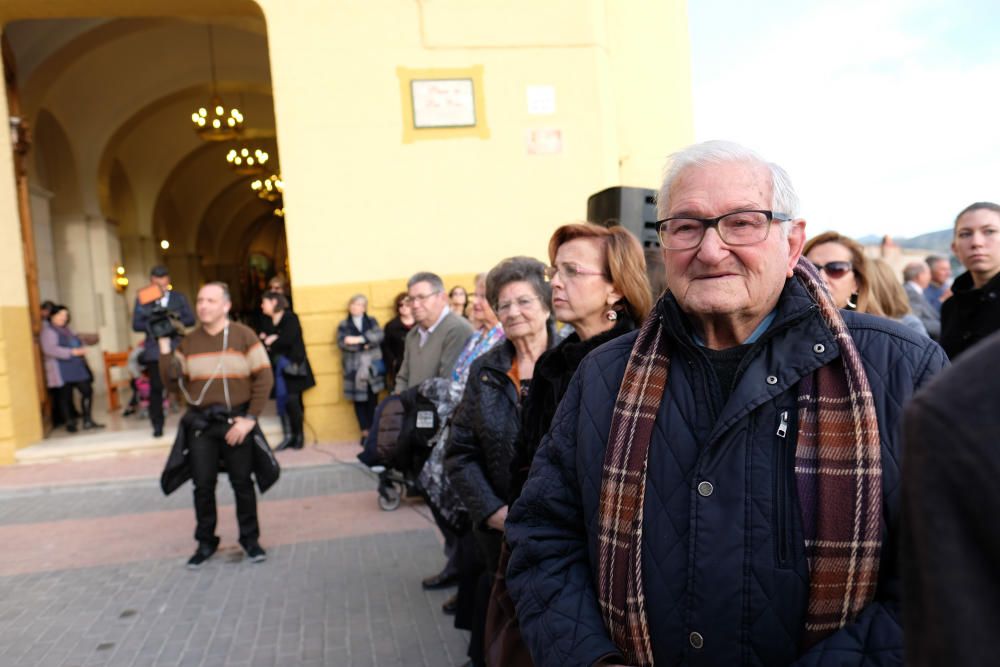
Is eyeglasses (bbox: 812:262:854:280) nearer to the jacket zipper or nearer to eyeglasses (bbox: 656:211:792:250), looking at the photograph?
eyeglasses (bbox: 656:211:792:250)

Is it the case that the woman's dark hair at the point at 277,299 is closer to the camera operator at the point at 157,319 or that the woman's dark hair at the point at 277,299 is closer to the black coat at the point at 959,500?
the camera operator at the point at 157,319

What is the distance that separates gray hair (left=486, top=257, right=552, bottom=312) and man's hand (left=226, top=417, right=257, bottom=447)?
2735mm

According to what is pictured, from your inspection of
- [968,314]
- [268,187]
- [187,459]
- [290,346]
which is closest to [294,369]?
[290,346]

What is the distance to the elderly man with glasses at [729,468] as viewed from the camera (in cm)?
149

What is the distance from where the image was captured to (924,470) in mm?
568

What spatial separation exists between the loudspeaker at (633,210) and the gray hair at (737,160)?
2766 millimetres

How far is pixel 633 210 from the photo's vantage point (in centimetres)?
466

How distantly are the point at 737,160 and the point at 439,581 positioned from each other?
12.8 ft

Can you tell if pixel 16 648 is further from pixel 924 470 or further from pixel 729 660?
pixel 924 470

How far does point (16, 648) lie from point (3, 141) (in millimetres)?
6910

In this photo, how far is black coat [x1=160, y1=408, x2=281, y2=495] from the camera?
531cm

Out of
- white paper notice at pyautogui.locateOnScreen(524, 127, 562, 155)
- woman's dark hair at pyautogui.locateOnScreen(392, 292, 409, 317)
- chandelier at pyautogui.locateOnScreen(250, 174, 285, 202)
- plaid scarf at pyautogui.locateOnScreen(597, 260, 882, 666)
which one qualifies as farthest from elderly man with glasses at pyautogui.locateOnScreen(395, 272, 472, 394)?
chandelier at pyautogui.locateOnScreen(250, 174, 285, 202)

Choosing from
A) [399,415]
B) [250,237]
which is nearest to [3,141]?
[399,415]

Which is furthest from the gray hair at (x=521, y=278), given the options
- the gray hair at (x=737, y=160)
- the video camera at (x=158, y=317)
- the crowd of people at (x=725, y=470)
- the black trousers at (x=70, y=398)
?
the black trousers at (x=70, y=398)
